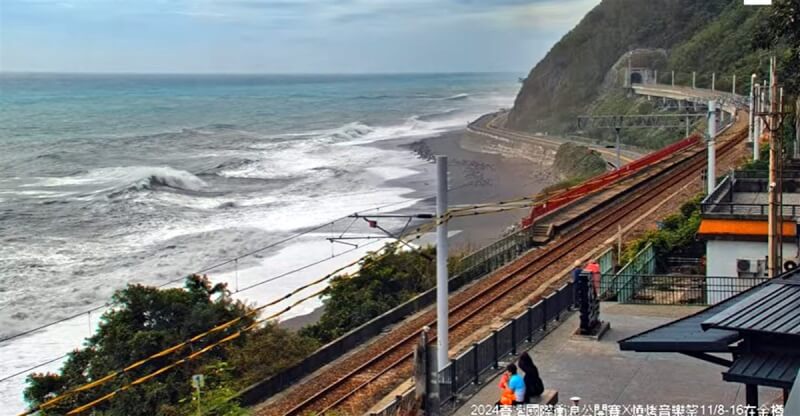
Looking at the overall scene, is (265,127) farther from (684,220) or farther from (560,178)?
(684,220)

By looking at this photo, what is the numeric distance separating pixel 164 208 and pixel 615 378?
48.3 metres

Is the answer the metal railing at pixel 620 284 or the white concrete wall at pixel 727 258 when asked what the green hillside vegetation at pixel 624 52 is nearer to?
the metal railing at pixel 620 284

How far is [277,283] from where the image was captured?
35.4 metres

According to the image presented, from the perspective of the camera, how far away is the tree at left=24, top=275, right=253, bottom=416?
66.7 feet

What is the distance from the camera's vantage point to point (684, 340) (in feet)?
31.0

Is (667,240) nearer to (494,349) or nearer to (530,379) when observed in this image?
(494,349)

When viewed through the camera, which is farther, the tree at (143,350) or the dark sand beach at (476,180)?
the dark sand beach at (476,180)

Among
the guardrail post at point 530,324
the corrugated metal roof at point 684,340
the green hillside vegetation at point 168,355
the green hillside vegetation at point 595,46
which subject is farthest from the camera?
the green hillside vegetation at point 595,46

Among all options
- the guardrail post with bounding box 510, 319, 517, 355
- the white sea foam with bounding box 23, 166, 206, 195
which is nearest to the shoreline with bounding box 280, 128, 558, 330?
the guardrail post with bounding box 510, 319, 517, 355

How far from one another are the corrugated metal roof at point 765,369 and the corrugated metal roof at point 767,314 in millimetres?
317

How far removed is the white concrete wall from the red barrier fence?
22.8 ft

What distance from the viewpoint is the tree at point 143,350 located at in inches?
801

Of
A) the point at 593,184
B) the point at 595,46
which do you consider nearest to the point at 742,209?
the point at 593,184

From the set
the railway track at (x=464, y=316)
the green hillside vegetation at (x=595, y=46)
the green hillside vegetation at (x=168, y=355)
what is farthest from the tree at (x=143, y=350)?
the green hillside vegetation at (x=595, y=46)
